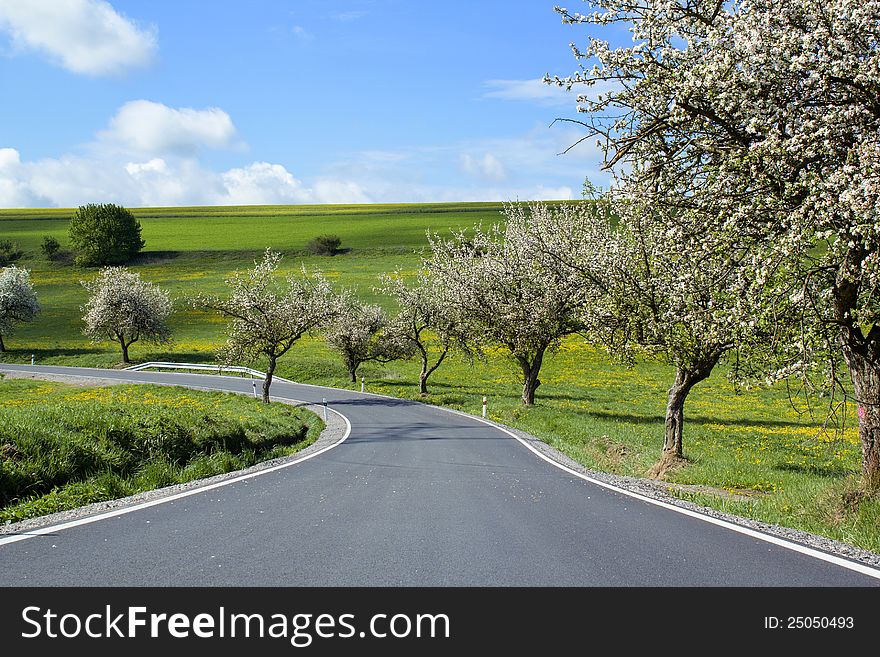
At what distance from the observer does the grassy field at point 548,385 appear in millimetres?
12130

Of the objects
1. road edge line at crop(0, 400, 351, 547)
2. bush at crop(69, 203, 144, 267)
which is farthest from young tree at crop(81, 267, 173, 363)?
road edge line at crop(0, 400, 351, 547)

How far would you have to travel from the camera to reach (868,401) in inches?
356

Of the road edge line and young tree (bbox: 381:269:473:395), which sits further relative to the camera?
young tree (bbox: 381:269:473:395)

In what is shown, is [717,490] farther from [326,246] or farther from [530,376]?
[326,246]

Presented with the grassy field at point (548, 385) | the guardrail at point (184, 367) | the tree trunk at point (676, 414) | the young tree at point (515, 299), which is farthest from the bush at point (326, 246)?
the tree trunk at point (676, 414)

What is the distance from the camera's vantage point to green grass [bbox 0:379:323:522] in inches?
344

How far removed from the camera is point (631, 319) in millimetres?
16516

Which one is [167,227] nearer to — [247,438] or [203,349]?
[203,349]

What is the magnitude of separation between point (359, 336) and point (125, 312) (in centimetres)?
2125

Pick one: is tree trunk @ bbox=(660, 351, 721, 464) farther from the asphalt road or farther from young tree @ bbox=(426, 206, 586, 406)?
young tree @ bbox=(426, 206, 586, 406)

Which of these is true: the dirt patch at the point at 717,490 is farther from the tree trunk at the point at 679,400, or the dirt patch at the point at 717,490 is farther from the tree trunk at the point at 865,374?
the tree trunk at the point at 679,400

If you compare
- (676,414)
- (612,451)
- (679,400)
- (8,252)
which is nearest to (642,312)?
(679,400)

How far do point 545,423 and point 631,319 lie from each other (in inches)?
376

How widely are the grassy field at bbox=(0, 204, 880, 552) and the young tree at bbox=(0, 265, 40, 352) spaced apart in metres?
2.18
